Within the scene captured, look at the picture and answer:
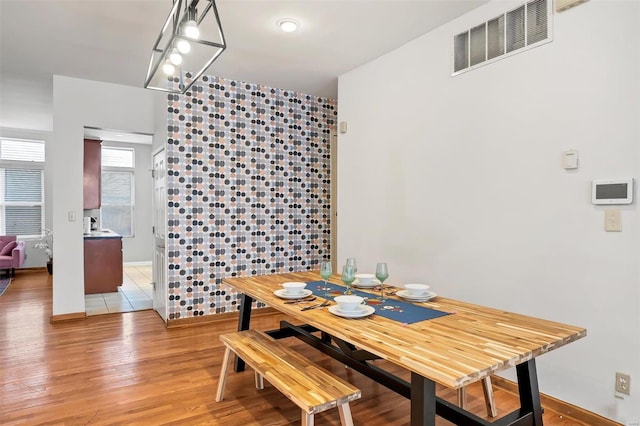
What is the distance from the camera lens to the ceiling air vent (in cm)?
242

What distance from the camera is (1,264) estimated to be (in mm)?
6680

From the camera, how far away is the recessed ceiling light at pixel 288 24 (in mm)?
2932

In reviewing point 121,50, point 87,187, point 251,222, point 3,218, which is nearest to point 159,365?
point 251,222

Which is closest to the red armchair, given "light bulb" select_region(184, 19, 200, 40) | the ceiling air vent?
"light bulb" select_region(184, 19, 200, 40)

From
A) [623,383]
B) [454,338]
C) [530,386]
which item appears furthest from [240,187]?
[623,383]

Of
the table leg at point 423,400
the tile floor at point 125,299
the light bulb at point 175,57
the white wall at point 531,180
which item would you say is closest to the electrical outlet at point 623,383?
the white wall at point 531,180

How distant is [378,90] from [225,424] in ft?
9.87

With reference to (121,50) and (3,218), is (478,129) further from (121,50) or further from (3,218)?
(3,218)

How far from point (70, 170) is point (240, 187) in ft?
6.09

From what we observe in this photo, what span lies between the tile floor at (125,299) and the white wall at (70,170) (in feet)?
1.70

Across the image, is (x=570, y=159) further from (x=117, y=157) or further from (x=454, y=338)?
(x=117, y=157)

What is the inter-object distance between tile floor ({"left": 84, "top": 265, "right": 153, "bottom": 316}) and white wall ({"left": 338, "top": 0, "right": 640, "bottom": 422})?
341 cm

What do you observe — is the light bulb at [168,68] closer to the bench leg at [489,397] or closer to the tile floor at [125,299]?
the bench leg at [489,397]

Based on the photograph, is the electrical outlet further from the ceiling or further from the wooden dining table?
the ceiling
